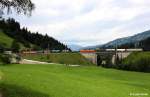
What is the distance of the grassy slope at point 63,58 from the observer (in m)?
126

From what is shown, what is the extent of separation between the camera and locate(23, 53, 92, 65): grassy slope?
412ft

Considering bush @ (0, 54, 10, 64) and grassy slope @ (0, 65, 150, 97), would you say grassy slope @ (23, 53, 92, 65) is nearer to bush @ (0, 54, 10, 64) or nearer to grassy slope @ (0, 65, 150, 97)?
grassy slope @ (0, 65, 150, 97)

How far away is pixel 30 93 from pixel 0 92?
60.2 inches

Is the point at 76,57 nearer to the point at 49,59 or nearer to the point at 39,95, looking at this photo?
the point at 49,59

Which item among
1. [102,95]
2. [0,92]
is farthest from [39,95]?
[102,95]

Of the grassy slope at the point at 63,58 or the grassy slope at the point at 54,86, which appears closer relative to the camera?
the grassy slope at the point at 54,86

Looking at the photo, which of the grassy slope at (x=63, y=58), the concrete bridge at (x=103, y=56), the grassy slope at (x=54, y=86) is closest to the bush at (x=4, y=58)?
the grassy slope at (x=54, y=86)

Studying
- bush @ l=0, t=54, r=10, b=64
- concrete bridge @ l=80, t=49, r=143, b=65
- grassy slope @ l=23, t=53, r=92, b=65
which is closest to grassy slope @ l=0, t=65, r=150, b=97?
bush @ l=0, t=54, r=10, b=64

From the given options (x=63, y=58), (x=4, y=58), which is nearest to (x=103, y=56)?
(x=63, y=58)

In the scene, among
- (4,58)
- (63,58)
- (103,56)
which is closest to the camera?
(4,58)

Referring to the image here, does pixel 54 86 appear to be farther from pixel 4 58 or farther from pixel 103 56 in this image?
pixel 103 56

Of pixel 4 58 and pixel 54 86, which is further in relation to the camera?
pixel 54 86

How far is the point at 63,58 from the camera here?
445 feet

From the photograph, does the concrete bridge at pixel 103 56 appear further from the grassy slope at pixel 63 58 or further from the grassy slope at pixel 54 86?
the grassy slope at pixel 54 86
